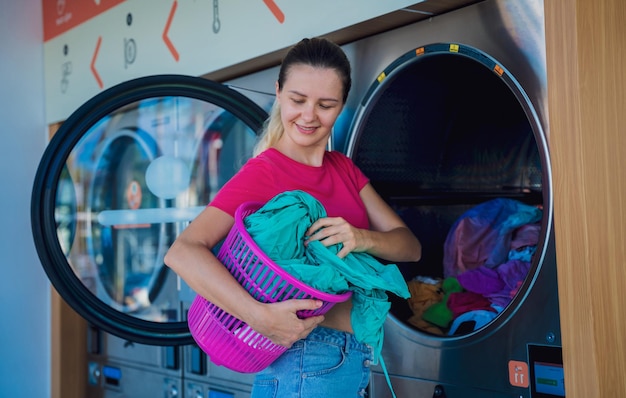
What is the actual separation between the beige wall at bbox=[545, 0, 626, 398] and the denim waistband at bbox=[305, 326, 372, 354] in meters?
0.46

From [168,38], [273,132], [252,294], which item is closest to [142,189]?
[168,38]

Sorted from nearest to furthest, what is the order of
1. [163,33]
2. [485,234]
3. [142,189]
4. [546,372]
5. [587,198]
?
1. [587,198]
2. [546,372]
3. [485,234]
4. [142,189]
5. [163,33]

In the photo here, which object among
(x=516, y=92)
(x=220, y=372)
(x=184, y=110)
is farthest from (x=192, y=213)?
(x=516, y=92)

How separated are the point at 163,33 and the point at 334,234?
1.63 metres

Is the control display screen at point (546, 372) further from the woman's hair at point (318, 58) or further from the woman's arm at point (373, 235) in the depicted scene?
the woman's hair at point (318, 58)

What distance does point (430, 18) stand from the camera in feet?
6.20

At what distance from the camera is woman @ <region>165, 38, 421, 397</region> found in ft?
4.49

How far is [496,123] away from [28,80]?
7.42ft

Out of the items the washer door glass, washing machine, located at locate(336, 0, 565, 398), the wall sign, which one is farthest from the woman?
the washer door glass

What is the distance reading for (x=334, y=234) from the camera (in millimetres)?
1403

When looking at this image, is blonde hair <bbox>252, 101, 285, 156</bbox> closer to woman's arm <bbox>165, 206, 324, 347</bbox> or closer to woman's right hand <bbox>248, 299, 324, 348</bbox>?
woman's arm <bbox>165, 206, 324, 347</bbox>

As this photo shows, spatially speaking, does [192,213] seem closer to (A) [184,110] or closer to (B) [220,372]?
(A) [184,110]

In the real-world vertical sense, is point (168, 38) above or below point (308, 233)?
above

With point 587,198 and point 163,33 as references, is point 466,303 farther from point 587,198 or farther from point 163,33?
point 163,33
